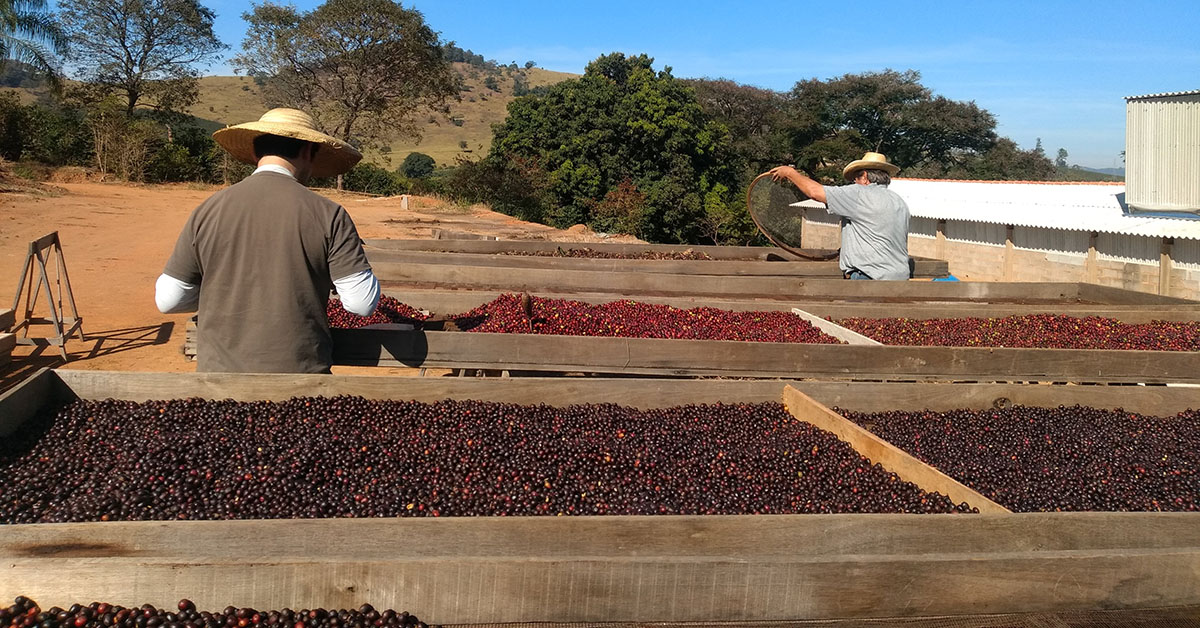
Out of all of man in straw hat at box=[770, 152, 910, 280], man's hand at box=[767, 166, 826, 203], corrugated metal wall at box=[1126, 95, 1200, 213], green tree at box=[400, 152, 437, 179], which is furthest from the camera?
green tree at box=[400, 152, 437, 179]

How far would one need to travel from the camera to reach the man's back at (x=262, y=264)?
9.62ft

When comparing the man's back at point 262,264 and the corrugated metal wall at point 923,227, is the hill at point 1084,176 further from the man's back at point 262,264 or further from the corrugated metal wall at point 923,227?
the man's back at point 262,264

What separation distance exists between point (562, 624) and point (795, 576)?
0.55 meters

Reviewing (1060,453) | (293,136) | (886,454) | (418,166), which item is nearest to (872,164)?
(1060,453)

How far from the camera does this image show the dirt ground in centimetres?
726

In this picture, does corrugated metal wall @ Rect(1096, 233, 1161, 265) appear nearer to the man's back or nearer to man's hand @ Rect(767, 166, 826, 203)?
man's hand @ Rect(767, 166, 826, 203)

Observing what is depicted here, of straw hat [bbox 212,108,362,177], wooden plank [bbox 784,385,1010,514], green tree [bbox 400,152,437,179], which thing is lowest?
wooden plank [bbox 784,385,1010,514]

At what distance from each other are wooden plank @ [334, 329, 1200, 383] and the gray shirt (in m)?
1.64

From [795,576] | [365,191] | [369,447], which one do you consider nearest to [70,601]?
[369,447]

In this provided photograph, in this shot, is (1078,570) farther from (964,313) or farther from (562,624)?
A: (964,313)

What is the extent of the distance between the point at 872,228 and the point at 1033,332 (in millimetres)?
1351

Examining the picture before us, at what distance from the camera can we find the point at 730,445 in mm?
3002

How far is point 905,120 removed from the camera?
3978cm

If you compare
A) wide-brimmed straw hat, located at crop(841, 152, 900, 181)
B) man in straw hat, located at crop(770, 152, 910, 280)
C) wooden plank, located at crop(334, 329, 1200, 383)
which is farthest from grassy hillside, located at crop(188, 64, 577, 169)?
wooden plank, located at crop(334, 329, 1200, 383)
